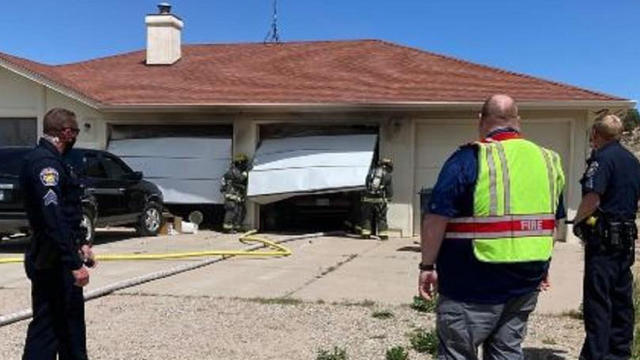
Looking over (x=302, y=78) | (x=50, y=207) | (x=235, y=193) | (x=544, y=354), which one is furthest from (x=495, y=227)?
(x=302, y=78)

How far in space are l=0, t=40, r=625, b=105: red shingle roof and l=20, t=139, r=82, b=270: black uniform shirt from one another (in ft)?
37.8

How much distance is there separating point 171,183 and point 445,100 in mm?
6123

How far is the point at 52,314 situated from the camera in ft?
16.0

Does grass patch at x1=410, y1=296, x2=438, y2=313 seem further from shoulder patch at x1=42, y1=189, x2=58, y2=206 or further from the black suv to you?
the black suv

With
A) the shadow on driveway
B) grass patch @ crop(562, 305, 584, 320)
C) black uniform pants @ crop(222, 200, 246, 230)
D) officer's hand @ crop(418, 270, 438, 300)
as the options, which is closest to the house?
black uniform pants @ crop(222, 200, 246, 230)

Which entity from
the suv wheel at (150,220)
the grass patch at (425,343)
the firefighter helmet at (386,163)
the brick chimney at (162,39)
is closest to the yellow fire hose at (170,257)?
the suv wheel at (150,220)

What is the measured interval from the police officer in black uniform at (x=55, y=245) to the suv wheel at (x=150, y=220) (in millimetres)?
10447

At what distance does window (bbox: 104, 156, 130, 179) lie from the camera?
1444cm

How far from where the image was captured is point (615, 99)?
14.8m

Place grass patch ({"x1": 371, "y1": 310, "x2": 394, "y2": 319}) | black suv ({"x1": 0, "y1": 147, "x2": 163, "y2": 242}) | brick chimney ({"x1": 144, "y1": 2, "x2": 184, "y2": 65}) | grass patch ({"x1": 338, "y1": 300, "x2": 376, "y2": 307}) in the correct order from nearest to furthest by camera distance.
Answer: grass patch ({"x1": 371, "y1": 310, "x2": 394, "y2": 319}), grass patch ({"x1": 338, "y1": 300, "x2": 376, "y2": 307}), black suv ({"x1": 0, "y1": 147, "x2": 163, "y2": 242}), brick chimney ({"x1": 144, "y1": 2, "x2": 184, "y2": 65})

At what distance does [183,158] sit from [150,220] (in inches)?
85.9

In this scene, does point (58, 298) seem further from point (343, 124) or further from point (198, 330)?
point (343, 124)

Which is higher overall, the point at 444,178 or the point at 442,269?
the point at 444,178

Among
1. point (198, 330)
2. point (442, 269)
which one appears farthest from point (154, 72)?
point (442, 269)
